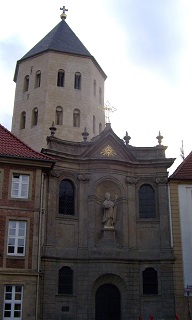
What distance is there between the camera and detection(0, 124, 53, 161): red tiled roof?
26469 mm

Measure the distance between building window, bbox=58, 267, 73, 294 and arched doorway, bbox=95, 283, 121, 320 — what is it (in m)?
A: 1.75

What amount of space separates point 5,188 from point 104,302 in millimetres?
9284

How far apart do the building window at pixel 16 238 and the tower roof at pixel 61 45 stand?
61.0ft

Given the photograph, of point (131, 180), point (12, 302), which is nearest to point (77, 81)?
point (131, 180)

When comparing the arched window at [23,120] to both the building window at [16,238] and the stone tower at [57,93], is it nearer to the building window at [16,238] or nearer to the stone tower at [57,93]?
the stone tower at [57,93]

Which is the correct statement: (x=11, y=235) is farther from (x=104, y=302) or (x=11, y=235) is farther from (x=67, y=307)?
(x=104, y=302)

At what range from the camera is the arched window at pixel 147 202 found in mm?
29969

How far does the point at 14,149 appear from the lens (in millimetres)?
27172

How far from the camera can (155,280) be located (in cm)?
2820

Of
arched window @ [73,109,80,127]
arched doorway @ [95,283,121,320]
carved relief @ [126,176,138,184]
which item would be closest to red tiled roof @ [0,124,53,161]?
carved relief @ [126,176,138,184]

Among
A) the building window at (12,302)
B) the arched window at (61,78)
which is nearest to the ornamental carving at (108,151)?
the arched window at (61,78)

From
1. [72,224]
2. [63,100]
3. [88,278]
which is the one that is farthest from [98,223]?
[63,100]

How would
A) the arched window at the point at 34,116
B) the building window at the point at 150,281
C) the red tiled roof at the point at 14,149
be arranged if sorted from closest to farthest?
the red tiled roof at the point at 14,149 < the building window at the point at 150,281 < the arched window at the point at 34,116

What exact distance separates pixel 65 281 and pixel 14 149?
8.59 m
